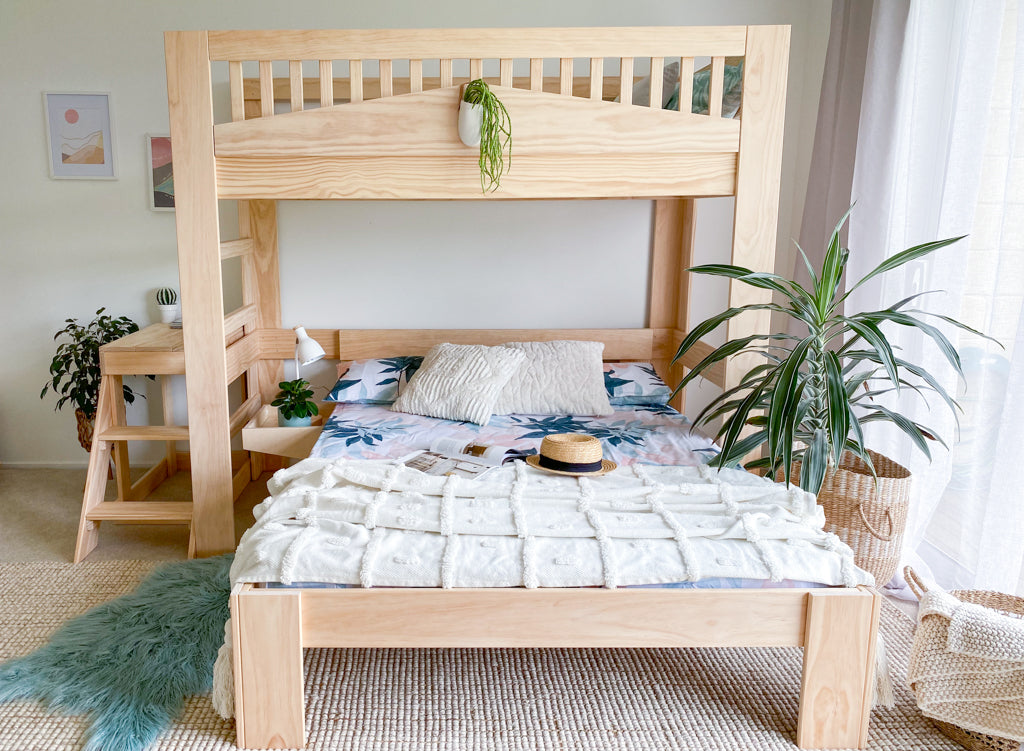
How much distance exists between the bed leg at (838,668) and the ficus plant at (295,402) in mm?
1965

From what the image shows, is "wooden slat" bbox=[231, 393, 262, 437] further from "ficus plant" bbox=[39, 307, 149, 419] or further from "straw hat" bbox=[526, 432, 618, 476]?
"straw hat" bbox=[526, 432, 618, 476]

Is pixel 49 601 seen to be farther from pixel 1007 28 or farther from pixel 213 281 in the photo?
pixel 1007 28

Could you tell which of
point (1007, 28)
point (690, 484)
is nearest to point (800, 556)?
point (690, 484)

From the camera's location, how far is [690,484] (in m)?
2.05

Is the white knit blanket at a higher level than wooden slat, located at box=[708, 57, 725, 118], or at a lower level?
lower

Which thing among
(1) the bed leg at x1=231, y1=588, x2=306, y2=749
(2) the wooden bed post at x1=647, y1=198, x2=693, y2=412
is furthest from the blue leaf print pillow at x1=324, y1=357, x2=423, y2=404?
(1) the bed leg at x1=231, y1=588, x2=306, y2=749

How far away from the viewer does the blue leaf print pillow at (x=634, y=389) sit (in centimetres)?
313

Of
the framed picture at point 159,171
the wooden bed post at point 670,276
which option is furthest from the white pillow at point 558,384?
the framed picture at point 159,171

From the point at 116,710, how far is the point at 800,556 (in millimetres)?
1599

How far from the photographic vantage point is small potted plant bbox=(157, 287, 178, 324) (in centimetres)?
339

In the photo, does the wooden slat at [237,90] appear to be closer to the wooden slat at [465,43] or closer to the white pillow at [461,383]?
the wooden slat at [465,43]

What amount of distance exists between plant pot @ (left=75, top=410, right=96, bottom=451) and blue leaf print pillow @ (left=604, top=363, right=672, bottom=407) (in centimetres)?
223

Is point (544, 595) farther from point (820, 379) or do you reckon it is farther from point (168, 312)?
point (168, 312)

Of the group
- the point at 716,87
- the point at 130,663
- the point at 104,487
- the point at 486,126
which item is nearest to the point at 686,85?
the point at 716,87
